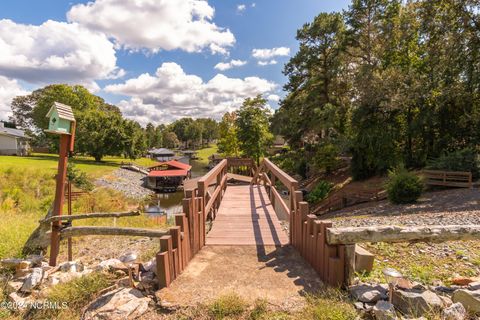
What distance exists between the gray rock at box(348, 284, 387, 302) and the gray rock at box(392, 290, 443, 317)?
0.13 m

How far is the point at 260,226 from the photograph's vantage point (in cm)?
502

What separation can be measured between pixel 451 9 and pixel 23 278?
17372 mm

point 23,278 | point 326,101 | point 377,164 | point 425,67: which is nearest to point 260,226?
point 23,278

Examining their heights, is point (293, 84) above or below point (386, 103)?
above

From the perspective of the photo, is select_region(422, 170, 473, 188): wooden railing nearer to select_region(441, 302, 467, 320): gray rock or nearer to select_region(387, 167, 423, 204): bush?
select_region(387, 167, 423, 204): bush

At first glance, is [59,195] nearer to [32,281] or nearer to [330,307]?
[32,281]

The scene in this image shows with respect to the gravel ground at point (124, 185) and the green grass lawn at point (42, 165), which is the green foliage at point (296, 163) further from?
the green grass lawn at point (42, 165)

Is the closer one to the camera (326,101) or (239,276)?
(239,276)

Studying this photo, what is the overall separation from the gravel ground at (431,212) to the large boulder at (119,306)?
21.0 feet

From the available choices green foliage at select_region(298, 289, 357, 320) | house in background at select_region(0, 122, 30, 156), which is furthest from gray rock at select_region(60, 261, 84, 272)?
house in background at select_region(0, 122, 30, 156)

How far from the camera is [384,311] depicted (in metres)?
2.25

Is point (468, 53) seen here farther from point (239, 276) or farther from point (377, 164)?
point (239, 276)

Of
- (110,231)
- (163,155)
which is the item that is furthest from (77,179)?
(163,155)

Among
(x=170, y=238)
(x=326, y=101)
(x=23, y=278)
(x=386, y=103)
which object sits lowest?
(x=23, y=278)
